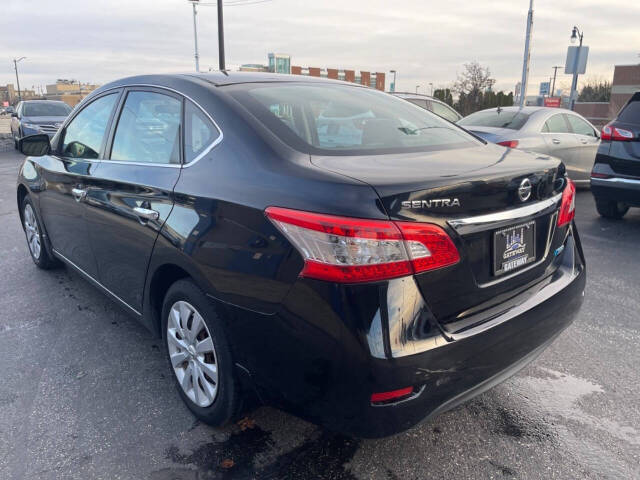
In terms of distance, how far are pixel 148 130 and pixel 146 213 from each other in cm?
56

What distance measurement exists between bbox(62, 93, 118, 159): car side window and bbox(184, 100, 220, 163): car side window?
3.34 feet

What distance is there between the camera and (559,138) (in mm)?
8234

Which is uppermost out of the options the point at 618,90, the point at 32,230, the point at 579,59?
the point at 579,59

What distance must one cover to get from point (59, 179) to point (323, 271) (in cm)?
281

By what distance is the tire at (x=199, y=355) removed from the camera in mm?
2236

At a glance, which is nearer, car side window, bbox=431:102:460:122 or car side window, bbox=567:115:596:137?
car side window, bbox=567:115:596:137

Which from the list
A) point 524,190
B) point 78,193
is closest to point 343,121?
point 524,190

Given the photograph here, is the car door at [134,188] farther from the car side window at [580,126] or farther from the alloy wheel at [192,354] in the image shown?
the car side window at [580,126]

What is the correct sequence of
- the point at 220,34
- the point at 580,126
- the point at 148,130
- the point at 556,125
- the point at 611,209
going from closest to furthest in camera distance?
the point at 148,130
the point at 611,209
the point at 556,125
the point at 580,126
the point at 220,34

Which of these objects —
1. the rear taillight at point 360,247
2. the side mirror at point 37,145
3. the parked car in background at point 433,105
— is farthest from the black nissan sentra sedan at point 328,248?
the parked car in background at point 433,105

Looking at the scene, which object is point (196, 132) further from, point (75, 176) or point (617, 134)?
point (617, 134)

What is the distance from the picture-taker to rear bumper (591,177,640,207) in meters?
6.00

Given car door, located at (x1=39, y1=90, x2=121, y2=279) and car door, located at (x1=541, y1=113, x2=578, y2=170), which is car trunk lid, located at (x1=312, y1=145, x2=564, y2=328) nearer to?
car door, located at (x1=39, y1=90, x2=121, y2=279)

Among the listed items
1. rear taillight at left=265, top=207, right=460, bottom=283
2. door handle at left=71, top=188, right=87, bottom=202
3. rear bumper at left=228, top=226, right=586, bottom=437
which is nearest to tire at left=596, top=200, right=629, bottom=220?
rear bumper at left=228, top=226, right=586, bottom=437
